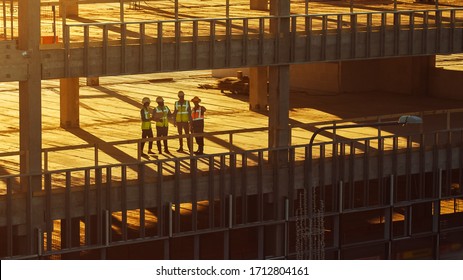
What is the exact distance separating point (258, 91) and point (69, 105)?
9485 millimetres

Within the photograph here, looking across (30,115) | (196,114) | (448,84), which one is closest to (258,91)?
(448,84)

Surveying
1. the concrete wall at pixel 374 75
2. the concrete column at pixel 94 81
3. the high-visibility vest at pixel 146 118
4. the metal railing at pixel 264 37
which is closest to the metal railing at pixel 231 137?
the high-visibility vest at pixel 146 118

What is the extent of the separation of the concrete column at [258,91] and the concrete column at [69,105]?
8.83 metres

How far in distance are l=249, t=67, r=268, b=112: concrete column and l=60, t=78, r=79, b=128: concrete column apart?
8.83 meters

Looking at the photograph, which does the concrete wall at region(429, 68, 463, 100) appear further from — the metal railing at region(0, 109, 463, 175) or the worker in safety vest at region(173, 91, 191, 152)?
the worker in safety vest at region(173, 91, 191, 152)

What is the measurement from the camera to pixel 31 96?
55938 mm

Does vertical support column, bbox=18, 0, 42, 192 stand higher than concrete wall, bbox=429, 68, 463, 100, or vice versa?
vertical support column, bbox=18, 0, 42, 192

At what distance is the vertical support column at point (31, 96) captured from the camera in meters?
55.6

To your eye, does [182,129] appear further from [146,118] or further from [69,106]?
[69,106]

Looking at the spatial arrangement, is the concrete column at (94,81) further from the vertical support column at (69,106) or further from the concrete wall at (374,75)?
the vertical support column at (69,106)

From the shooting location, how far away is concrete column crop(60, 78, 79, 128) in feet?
225

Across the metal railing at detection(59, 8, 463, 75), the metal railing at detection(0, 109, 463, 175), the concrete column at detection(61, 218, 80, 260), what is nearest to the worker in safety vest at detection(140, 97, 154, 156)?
the metal railing at detection(0, 109, 463, 175)

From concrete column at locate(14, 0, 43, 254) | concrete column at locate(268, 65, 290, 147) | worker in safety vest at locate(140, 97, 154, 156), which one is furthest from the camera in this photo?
concrete column at locate(268, 65, 290, 147)

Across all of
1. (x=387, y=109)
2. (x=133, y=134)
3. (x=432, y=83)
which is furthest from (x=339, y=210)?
(x=432, y=83)
